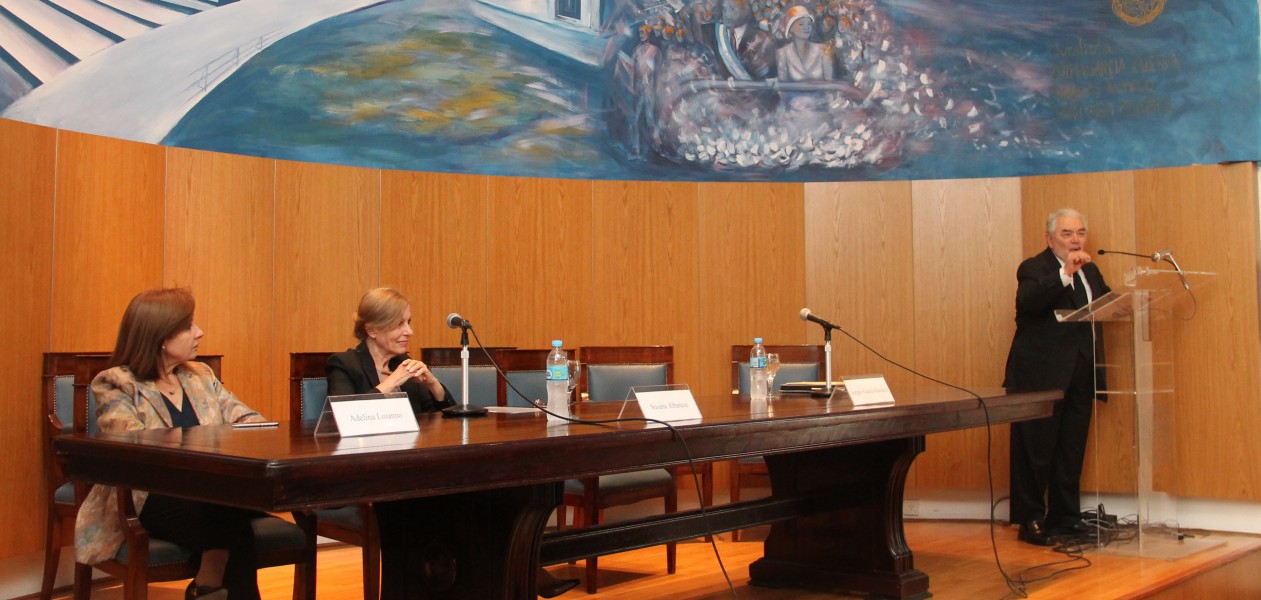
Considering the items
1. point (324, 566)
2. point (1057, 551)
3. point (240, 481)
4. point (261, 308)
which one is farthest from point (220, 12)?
point (1057, 551)

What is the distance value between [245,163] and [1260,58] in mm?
5149

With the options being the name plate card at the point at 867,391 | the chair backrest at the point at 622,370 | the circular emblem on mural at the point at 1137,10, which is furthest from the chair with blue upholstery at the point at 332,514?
the circular emblem on mural at the point at 1137,10

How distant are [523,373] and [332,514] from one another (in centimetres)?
125

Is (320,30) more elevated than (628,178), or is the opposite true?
(320,30)

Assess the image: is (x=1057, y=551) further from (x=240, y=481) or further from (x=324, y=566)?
(x=240, y=481)

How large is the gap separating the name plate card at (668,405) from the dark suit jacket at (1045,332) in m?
2.78

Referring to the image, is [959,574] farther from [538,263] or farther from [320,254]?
[320,254]

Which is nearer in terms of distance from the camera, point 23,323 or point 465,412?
point 465,412

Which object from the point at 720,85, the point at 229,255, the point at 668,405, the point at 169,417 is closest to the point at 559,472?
the point at 668,405

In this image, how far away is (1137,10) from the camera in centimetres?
586

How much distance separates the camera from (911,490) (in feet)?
18.7

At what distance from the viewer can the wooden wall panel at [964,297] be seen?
18.1 feet

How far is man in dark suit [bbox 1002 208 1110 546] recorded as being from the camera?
4.93 m

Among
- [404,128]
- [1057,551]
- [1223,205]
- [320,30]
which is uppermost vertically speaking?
[320,30]
